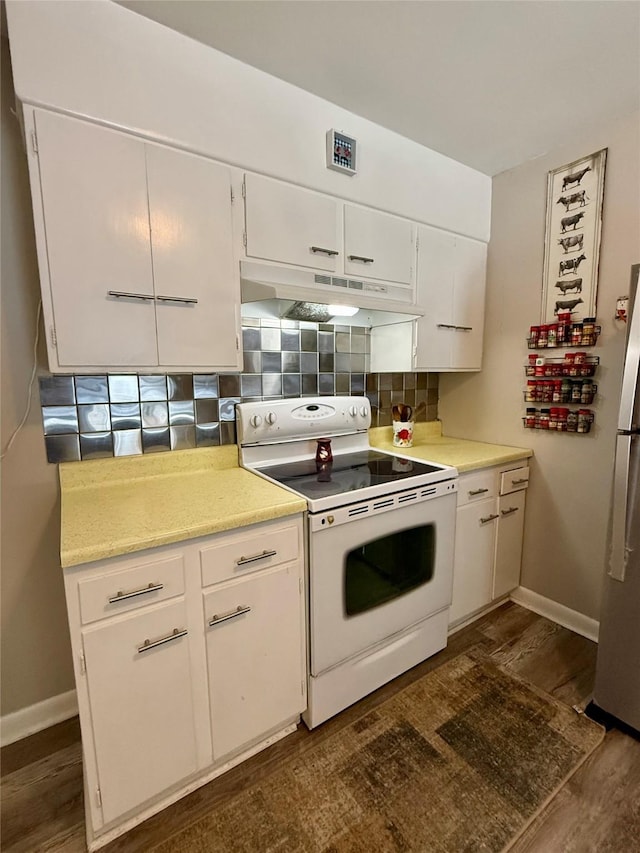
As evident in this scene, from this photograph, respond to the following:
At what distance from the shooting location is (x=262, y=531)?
131 cm

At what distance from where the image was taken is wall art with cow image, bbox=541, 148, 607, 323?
1.87 metres

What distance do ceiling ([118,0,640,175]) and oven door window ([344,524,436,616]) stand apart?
6.03ft

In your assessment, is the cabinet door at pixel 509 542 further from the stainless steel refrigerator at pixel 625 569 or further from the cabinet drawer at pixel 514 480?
the stainless steel refrigerator at pixel 625 569

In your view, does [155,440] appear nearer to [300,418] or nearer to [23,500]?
[23,500]

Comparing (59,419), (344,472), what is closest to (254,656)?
(344,472)

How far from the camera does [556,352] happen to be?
6.76 feet

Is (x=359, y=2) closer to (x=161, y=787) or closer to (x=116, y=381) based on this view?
(x=116, y=381)

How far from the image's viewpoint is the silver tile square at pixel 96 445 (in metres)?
1.54

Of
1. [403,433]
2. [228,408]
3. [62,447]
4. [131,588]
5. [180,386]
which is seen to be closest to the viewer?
[131,588]

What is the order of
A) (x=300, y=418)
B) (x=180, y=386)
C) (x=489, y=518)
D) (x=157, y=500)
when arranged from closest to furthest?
1. (x=157, y=500)
2. (x=180, y=386)
3. (x=300, y=418)
4. (x=489, y=518)

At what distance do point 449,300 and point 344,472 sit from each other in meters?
1.21

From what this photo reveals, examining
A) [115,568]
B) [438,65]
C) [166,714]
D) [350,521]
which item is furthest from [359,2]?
[166,714]

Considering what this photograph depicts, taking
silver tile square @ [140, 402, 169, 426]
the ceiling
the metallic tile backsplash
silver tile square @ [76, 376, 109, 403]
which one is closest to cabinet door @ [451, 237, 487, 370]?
the metallic tile backsplash

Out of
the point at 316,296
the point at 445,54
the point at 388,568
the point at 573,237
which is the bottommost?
the point at 388,568
